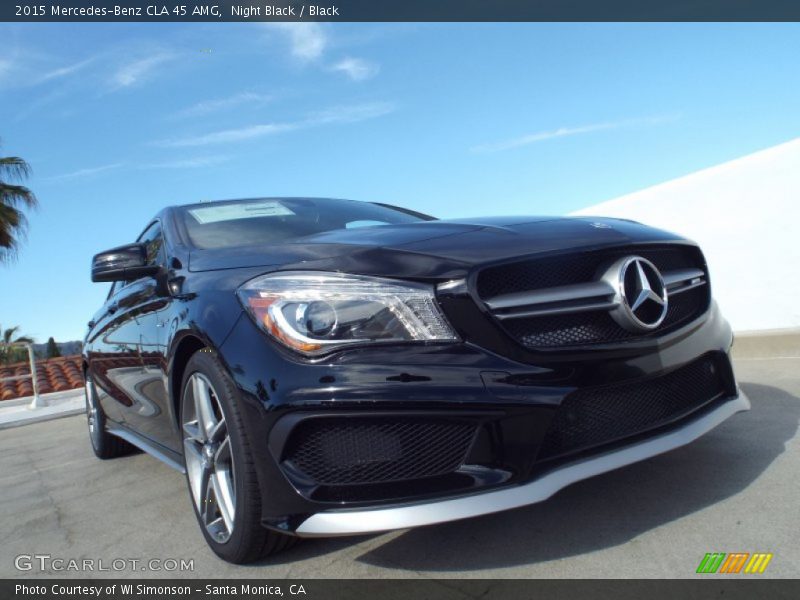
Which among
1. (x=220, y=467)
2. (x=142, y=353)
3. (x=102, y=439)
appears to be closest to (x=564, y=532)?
(x=220, y=467)

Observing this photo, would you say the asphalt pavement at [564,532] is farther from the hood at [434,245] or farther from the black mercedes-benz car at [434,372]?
the hood at [434,245]

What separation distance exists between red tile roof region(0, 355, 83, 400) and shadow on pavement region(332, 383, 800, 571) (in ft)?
32.0

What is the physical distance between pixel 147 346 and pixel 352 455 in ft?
5.43

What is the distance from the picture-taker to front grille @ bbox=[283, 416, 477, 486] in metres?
2.00

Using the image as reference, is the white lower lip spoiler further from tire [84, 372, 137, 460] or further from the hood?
tire [84, 372, 137, 460]

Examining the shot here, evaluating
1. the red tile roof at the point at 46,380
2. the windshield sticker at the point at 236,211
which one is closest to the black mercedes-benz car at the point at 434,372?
the windshield sticker at the point at 236,211

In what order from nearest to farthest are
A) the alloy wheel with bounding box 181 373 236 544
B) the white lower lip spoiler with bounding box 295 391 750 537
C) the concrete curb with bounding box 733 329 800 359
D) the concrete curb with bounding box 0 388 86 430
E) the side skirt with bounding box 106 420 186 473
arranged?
the white lower lip spoiler with bounding box 295 391 750 537 → the alloy wheel with bounding box 181 373 236 544 → the side skirt with bounding box 106 420 186 473 → the concrete curb with bounding box 733 329 800 359 → the concrete curb with bounding box 0 388 86 430

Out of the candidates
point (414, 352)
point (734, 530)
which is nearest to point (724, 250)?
point (734, 530)

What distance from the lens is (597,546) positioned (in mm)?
2158

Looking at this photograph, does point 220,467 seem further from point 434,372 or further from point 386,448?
point 434,372

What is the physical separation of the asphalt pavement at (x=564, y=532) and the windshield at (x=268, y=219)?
1294mm

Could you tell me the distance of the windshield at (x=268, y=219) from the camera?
315cm
